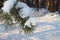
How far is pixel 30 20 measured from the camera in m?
1.63

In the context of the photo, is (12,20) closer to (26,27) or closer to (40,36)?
(26,27)

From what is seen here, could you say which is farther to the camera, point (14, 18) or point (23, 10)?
point (14, 18)

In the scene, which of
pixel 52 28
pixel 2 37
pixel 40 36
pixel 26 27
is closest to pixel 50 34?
pixel 40 36

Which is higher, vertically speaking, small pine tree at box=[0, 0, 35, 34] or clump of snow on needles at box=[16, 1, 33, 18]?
clump of snow on needles at box=[16, 1, 33, 18]

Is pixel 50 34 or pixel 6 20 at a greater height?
pixel 6 20

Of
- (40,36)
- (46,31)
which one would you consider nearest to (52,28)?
(46,31)

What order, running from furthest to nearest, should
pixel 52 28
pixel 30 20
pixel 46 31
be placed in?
pixel 52 28
pixel 46 31
pixel 30 20

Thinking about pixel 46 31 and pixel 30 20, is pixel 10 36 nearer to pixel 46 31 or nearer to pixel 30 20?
pixel 46 31

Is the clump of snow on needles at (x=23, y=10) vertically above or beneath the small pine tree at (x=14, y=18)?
above

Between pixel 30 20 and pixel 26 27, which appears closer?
pixel 30 20

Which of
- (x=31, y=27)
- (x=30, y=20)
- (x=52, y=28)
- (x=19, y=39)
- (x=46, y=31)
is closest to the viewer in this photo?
(x=30, y=20)

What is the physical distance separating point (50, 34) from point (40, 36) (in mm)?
479

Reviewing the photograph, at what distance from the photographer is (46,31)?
28.7 feet

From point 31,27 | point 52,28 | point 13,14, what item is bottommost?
point 52,28
